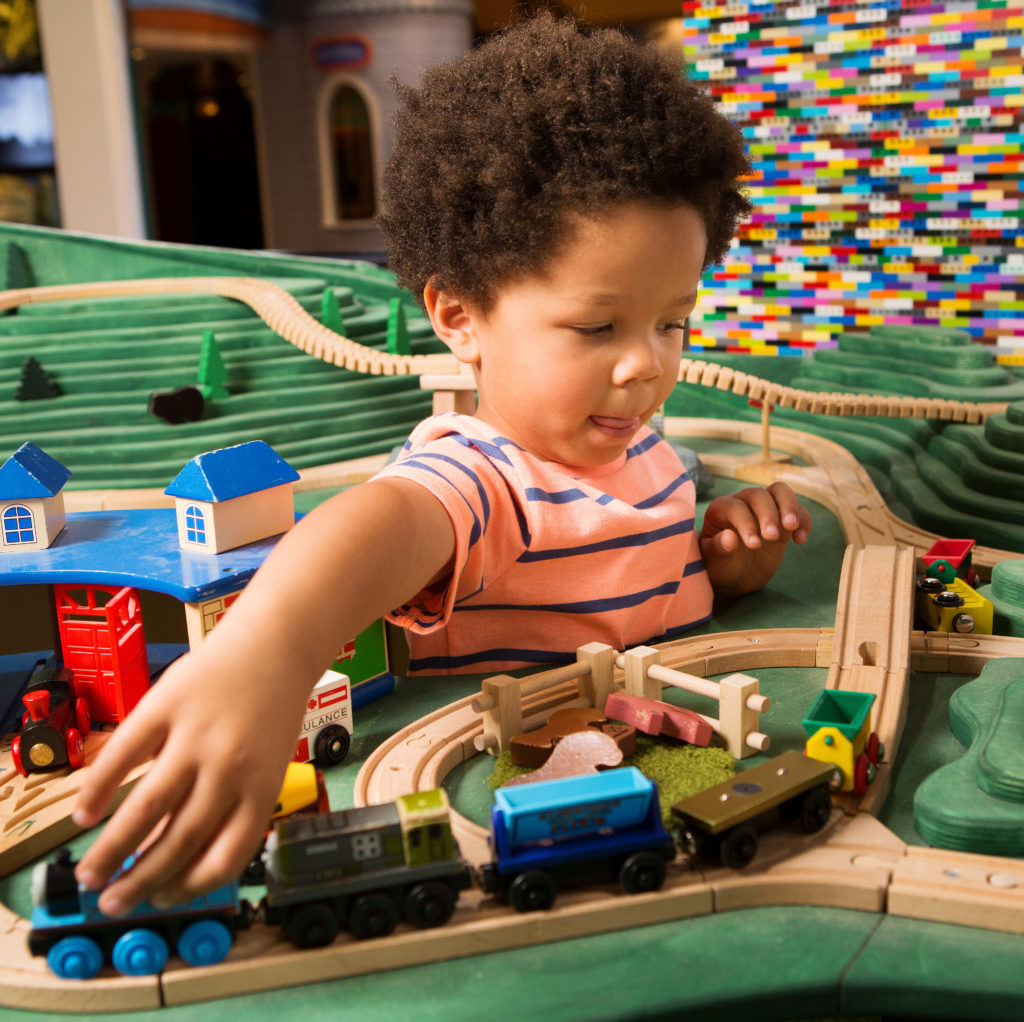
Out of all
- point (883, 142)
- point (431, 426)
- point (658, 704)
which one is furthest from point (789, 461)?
point (658, 704)

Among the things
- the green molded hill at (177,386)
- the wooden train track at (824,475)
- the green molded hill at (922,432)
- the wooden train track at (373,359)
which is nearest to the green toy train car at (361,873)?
the wooden train track at (824,475)

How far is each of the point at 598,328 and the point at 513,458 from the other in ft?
0.54

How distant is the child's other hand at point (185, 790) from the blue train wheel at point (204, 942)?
1.3 inches

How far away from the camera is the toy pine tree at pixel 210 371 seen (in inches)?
99.7

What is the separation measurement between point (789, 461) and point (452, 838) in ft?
5.07

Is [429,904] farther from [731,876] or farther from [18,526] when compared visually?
[18,526]

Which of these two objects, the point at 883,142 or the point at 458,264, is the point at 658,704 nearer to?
the point at 458,264

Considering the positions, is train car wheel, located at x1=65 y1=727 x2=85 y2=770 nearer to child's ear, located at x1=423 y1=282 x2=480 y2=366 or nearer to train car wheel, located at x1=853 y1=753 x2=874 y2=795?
child's ear, located at x1=423 y1=282 x2=480 y2=366

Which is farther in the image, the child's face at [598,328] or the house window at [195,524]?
the house window at [195,524]

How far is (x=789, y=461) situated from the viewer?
6.93ft

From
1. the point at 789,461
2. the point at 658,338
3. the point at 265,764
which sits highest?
the point at 658,338

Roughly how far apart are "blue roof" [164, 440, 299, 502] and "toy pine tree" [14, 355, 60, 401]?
1.61m

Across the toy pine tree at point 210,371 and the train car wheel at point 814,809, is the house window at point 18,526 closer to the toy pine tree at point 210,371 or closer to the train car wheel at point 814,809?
the train car wheel at point 814,809

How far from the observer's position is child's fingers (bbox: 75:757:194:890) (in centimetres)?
61
